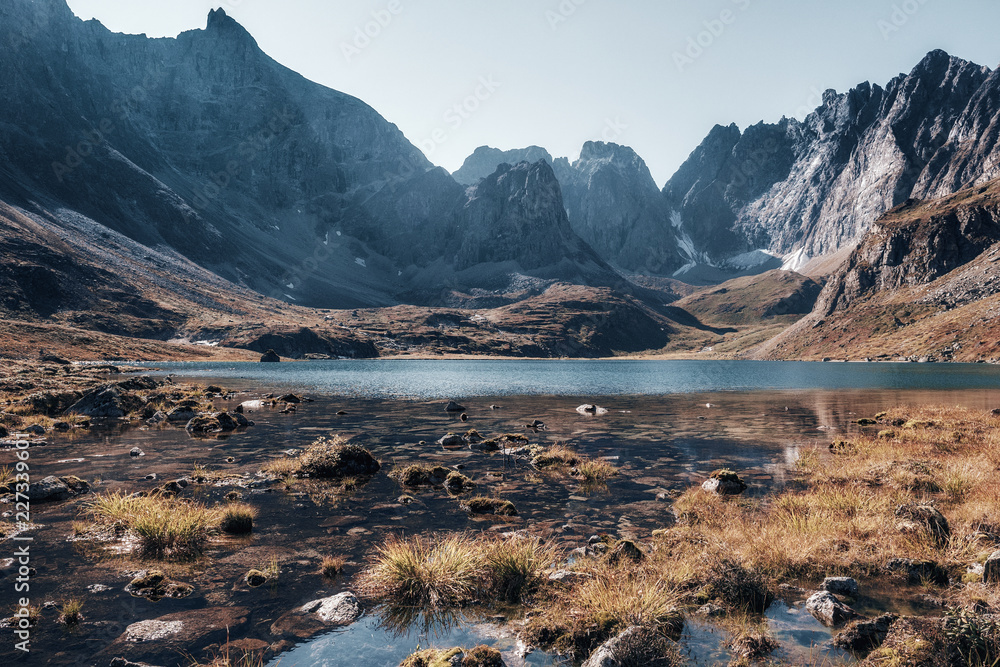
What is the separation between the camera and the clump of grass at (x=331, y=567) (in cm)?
1245

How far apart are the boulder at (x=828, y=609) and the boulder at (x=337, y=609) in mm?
9342

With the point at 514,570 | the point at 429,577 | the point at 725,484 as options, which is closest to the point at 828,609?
the point at 514,570

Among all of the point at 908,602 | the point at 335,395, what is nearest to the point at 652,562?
the point at 908,602

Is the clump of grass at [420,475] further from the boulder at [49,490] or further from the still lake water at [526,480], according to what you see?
the boulder at [49,490]

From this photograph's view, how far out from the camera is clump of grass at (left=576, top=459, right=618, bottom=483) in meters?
23.2

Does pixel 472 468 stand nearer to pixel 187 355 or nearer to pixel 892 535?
pixel 892 535

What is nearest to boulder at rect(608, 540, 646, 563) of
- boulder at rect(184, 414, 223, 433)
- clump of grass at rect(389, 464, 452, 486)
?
clump of grass at rect(389, 464, 452, 486)

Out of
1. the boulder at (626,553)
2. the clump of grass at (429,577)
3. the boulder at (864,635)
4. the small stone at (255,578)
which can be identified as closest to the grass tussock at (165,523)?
the small stone at (255,578)

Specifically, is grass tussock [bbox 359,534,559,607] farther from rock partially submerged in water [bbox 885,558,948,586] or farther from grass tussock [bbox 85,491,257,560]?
rock partially submerged in water [bbox 885,558,948,586]

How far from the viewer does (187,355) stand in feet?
599

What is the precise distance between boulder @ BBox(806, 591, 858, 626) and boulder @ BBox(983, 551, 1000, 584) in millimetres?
2965

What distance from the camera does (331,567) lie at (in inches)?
495

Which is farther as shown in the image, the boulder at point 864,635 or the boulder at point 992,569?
the boulder at point 992,569

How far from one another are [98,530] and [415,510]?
9.70 metres
